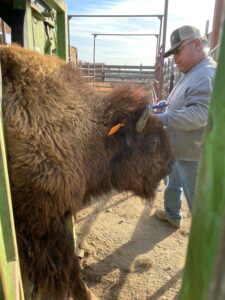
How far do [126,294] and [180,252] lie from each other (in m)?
1.04

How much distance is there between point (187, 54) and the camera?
10.7 ft

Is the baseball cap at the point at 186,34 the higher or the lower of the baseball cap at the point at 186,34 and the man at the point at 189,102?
the higher

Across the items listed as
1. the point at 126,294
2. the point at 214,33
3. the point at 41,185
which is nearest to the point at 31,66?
the point at 41,185

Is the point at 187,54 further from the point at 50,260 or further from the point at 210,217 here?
the point at 210,217

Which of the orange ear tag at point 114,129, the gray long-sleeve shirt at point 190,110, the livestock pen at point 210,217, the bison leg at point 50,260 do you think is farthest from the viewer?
the gray long-sleeve shirt at point 190,110

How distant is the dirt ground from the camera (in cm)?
322

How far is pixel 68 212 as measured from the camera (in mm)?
2273

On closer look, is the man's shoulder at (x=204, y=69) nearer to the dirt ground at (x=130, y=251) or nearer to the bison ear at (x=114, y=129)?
the bison ear at (x=114, y=129)

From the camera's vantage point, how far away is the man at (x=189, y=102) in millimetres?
3002

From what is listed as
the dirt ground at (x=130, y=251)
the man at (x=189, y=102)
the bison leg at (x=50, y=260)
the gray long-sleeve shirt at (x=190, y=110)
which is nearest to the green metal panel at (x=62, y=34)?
the man at (x=189, y=102)

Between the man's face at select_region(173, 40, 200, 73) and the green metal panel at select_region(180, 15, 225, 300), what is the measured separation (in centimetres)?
299

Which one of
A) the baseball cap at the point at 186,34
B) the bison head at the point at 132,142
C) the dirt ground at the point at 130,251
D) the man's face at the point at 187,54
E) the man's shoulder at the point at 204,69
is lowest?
the dirt ground at the point at 130,251

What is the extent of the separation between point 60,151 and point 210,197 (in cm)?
164

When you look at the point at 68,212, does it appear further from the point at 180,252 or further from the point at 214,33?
the point at 214,33
